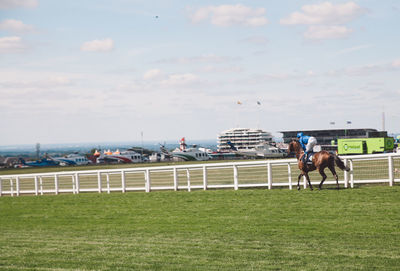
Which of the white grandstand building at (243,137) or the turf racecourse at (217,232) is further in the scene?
the white grandstand building at (243,137)

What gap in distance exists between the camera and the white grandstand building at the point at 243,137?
142 metres

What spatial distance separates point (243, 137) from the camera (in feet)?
479

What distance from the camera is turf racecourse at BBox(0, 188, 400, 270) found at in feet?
25.6

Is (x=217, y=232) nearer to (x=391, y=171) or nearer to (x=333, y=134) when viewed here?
(x=391, y=171)

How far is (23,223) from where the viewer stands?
1441cm

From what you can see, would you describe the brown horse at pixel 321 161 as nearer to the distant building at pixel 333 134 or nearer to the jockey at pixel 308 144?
the jockey at pixel 308 144

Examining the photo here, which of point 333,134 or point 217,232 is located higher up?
point 333,134

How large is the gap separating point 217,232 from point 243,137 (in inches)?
5353

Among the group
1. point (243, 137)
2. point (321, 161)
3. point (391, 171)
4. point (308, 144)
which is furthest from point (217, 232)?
point (243, 137)

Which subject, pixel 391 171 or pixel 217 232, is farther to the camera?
pixel 391 171

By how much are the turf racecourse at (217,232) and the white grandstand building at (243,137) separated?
126 metres

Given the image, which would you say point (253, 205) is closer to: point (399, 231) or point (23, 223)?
point (399, 231)

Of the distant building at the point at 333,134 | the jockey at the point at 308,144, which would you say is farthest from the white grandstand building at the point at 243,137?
the jockey at the point at 308,144

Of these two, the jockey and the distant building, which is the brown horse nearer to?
the jockey
